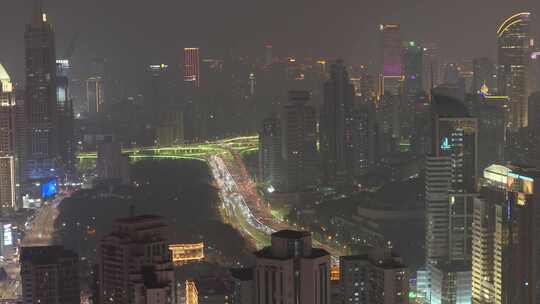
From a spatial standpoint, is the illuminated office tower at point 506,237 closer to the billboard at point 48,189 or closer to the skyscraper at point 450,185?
the skyscraper at point 450,185

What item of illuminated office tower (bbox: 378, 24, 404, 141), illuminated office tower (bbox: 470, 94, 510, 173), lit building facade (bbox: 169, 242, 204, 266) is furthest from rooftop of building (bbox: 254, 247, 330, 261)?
illuminated office tower (bbox: 378, 24, 404, 141)

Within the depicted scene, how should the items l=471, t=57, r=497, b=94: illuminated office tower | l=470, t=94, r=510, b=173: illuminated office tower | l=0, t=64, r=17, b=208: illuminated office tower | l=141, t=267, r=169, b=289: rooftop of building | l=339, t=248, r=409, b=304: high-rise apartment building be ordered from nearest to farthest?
l=141, t=267, r=169, b=289: rooftop of building < l=339, t=248, r=409, b=304: high-rise apartment building < l=470, t=94, r=510, b=173: illuminated office tower < l=471, t=57, r=497, b=94: illuminated office tower < l=0, t=64, r=17, b=208: illuminated office tower

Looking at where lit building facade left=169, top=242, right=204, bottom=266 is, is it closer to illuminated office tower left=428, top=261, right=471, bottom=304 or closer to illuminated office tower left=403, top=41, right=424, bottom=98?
illuminated office tower left=428, top=261, right=471, bottom=304

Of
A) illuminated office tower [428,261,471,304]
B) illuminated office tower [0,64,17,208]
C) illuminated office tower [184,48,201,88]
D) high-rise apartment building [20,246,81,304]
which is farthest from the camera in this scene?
illuminated office tower [184,48,201,88]

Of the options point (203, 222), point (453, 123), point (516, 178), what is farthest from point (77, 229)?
point (516, 178)

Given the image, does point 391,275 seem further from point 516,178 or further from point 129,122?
point 129,122

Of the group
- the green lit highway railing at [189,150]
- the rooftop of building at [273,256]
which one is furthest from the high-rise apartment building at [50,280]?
the green lit highway railing at [189,150]
